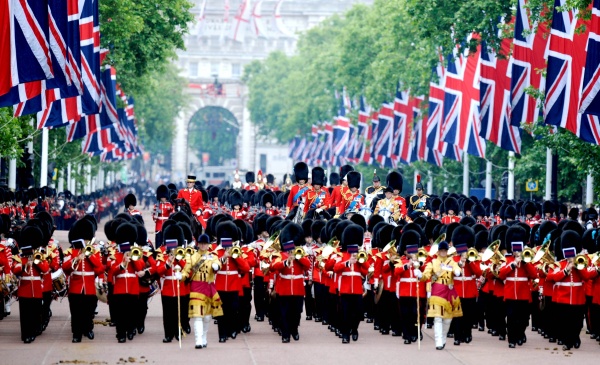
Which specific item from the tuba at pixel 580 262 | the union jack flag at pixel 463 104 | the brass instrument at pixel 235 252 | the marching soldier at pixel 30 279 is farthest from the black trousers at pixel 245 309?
the union jack flag at pixel 463 104

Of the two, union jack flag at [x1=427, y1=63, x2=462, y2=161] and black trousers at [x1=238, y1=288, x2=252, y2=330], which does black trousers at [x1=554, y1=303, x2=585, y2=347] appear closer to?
black trousers at [x1=238, y1=288, x2=252, y2=330]

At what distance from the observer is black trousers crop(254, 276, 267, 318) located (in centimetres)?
2389

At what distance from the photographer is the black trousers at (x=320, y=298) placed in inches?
910

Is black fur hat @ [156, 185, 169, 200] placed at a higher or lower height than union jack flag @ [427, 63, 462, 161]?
lower

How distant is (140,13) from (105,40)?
3071 millimetres

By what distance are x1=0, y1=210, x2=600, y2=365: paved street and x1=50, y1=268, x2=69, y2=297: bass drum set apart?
633mm

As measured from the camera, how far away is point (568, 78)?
93.0ft

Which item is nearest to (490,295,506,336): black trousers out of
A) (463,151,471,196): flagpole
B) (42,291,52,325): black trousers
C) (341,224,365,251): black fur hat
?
(341,224,365,251): black fur hat

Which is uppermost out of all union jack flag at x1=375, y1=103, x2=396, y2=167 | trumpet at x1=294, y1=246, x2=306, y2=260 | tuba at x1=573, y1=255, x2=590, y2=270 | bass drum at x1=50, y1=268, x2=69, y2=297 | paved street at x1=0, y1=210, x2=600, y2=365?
union jack flag at x1=375, y1=103, x2=396, y2=167

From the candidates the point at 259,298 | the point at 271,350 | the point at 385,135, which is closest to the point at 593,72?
the point at 259,298

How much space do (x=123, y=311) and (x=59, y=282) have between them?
121 cm

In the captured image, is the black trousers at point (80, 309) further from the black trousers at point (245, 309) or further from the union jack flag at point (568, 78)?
the union jack flag at point (568, 78)

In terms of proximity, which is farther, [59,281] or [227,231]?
[59,281]

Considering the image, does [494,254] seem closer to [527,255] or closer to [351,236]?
[527,255]
